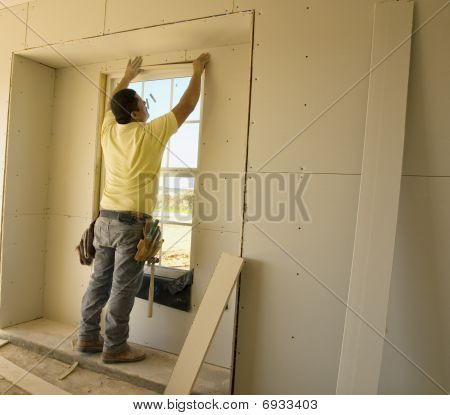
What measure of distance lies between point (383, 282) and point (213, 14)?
1603 millimetres

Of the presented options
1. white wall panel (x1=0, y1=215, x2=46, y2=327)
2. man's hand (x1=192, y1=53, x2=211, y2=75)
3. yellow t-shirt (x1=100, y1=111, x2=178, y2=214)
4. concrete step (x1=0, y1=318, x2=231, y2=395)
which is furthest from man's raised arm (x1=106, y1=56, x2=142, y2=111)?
concrete step (x1=0, y1=318, x2=231, y2=395)

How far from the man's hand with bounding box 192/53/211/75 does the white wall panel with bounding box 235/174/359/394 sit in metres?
1.09

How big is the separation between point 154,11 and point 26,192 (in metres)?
1.75

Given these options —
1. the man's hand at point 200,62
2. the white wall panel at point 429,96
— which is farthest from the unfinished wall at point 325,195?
the man's hand at point 200,62

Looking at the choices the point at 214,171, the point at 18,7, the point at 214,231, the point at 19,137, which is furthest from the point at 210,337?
the point at 18,7

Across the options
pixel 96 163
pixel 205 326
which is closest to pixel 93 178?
pixel 96 163

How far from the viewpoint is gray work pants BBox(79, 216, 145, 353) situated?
2033 millimetres

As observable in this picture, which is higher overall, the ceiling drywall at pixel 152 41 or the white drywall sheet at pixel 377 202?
the ceiling drywall at pixel 152 41

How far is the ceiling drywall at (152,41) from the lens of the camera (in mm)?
1806

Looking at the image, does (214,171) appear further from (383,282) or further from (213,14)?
(383,282)

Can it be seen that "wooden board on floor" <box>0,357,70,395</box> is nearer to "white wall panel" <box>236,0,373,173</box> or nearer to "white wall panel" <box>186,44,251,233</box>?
"white wall panel" <box>186,44,251,233</box>

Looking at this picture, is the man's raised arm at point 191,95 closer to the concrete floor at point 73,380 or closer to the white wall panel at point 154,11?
the white wall panel at point 154,11

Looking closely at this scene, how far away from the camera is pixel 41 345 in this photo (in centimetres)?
234

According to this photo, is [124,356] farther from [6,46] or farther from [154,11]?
[6,46]
